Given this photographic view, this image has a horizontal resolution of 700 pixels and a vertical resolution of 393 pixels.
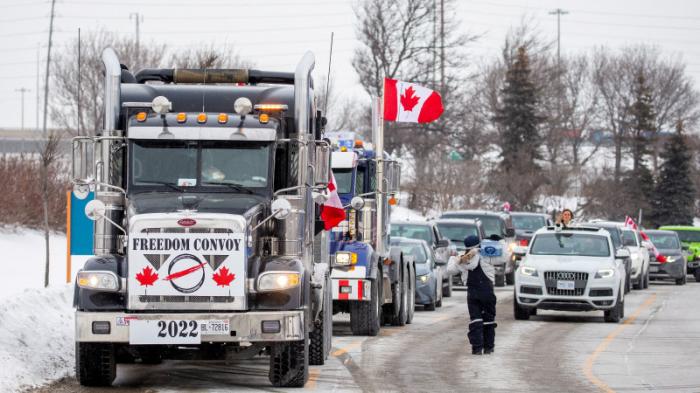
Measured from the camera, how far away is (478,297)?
18562mm

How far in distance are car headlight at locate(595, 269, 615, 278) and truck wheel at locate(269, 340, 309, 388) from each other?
1220 cm

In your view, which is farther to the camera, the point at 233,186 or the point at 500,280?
the point at 500,280

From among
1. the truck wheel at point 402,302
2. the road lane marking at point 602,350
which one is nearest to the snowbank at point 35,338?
the road lane marking at point 602,350

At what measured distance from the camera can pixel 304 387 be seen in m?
14.1

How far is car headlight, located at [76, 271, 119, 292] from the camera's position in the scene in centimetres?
1334

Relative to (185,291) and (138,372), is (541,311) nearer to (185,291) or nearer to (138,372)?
(138,372)

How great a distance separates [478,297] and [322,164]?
15.2ft

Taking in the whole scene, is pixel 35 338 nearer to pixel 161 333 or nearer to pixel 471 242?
pixel 161 333

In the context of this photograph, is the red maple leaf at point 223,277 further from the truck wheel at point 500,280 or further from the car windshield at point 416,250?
the truck wheel at point 500,280

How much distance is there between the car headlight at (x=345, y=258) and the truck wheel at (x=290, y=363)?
21.6 feet

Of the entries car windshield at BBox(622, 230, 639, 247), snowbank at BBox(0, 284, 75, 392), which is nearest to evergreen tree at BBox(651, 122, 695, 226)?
car windshield at BBox(622, 230, 639, 247)

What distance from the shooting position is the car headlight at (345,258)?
20.6 m

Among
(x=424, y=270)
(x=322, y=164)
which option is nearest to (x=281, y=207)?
(x=322, y=164)

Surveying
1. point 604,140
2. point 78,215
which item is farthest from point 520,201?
point 78,215
